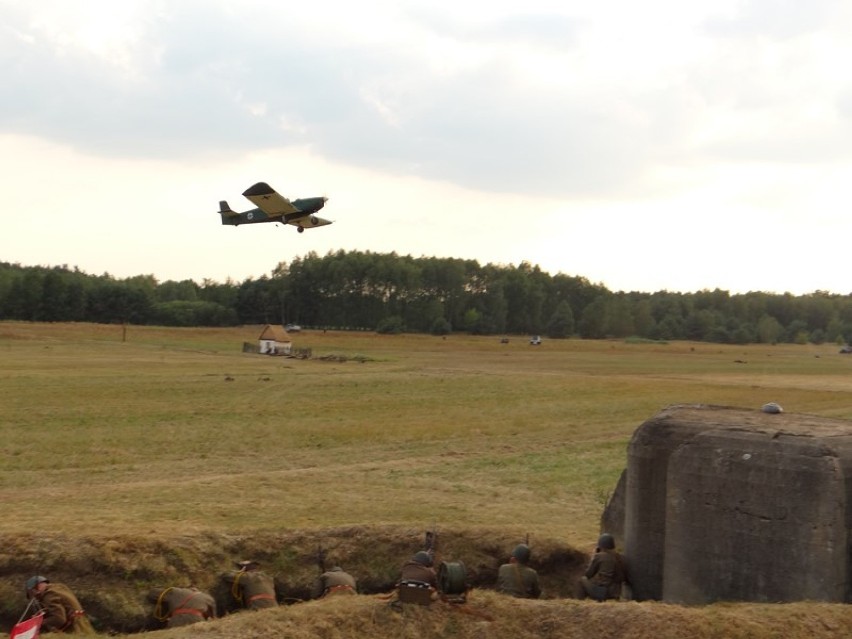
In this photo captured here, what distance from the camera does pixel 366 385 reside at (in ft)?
180

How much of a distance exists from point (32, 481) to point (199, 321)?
5042 inches

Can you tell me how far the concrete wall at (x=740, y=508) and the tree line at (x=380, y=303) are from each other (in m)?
128

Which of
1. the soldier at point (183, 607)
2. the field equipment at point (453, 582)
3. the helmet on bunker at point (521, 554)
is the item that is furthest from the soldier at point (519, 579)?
the soldier at point (183, 607)

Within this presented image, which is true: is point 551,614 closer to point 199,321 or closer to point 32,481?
point 32,481

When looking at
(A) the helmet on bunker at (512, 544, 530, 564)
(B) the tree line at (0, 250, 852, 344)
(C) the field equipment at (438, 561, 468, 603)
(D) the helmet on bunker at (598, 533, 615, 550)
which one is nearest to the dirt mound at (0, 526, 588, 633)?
(A) the helmet on bunker at (512, 544, 530, 564)

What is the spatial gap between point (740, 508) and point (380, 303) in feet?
456

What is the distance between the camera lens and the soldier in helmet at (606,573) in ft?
43.1

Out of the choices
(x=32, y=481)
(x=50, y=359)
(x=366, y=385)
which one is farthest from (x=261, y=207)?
(x=50, y=359)

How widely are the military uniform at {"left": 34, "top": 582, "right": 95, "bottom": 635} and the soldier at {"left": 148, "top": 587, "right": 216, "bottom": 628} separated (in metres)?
1.05

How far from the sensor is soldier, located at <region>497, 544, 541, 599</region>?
12875 millimetres

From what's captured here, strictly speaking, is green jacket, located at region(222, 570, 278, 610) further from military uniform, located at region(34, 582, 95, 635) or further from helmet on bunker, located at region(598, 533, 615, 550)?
helmet on bunker, located at region(598, 533, 615, 550)

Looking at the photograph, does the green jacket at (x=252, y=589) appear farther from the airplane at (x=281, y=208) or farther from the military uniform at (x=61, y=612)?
the airplane at (x=281, y=208)

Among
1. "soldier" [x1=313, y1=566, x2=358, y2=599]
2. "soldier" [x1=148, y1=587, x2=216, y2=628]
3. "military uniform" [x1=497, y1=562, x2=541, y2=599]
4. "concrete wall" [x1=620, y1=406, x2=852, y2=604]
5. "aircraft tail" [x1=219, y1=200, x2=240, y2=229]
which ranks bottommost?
"soldier" [x1=148, y1=587, x2=216, y2=628]

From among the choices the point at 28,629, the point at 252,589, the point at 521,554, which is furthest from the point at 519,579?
the point at 28,629
